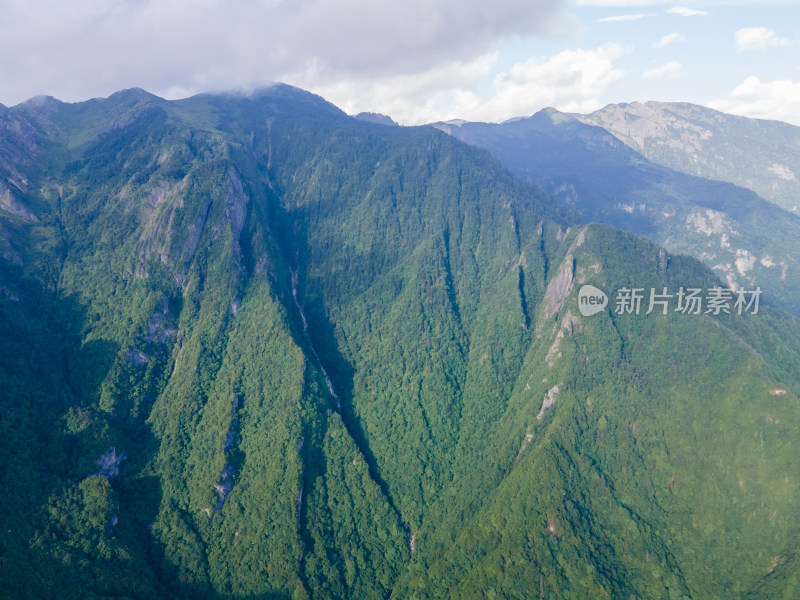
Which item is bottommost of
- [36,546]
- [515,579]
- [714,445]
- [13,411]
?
[515,579]

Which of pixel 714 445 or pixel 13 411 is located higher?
pixel 13 411

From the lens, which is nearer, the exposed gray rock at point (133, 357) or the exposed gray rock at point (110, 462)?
the exposed gray rock at point (110, 462)

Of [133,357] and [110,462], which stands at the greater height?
[133,357]

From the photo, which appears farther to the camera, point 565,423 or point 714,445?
point 565,423

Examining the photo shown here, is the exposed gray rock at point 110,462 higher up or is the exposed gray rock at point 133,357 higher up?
the exposed gray rock at point 133,357

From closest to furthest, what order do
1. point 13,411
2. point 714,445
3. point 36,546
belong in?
1. point 36,546
2. point 13,411
3. point 714,445

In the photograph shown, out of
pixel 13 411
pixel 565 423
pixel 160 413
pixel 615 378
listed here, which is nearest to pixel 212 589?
pixel 160 413

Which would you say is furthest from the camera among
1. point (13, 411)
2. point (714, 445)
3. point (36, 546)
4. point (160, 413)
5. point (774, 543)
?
point (160, 413)

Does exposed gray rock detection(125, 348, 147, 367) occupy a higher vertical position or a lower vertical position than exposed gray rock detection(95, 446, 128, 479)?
higher

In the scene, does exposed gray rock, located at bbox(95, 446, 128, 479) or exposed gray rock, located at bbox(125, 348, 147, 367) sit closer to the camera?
exposed gray rock, located at bbox(95, 446, 128, 479)

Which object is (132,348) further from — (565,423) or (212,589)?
(565,423)
